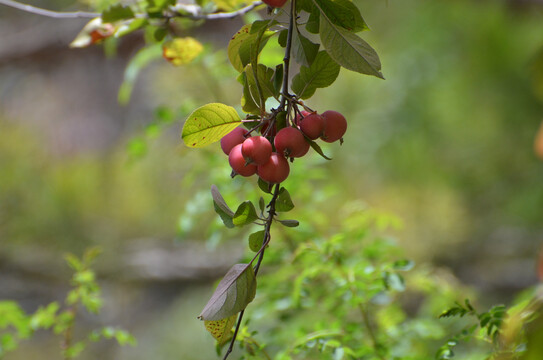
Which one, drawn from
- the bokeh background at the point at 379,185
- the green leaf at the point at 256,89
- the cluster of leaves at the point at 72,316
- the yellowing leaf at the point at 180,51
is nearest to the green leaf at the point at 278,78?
the green leaf at the point at 256,89

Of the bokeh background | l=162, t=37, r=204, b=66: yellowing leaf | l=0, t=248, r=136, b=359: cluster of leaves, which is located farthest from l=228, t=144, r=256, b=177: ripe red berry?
the bokeh background

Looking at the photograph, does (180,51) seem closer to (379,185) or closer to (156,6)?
(156,6)

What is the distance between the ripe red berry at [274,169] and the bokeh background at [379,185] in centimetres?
96

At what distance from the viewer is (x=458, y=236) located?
56.6 inches

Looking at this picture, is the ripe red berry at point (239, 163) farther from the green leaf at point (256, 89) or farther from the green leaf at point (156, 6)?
the green leaf at point (156, 6)

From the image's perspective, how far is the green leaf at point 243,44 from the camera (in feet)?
0.89

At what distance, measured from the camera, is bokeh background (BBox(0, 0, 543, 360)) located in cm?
142

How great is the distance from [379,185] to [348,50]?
1.29 metres

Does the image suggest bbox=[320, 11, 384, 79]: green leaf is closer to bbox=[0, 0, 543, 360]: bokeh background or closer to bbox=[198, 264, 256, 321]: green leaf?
bbox=[198, 264, 256, 321]: green leaf

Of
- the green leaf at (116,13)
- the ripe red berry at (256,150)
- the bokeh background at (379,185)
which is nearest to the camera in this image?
the ripe red berry at (256,150)

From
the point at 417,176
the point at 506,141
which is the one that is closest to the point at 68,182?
the point at 417,176

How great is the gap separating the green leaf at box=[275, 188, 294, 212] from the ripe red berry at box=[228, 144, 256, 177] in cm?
3

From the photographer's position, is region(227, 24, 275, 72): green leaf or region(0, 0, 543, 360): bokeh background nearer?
region(227, 24, 275, 72): green leaf

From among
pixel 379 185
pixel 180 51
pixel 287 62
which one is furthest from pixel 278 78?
pixel 379 185
